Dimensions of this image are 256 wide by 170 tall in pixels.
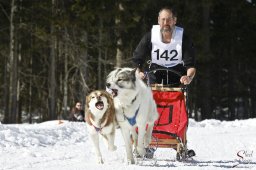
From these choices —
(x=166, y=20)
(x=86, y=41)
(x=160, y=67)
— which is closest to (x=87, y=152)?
(x=160, y=67)

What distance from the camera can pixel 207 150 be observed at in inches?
368

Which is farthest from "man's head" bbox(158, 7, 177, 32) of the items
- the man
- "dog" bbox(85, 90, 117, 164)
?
"dog" bbox(85, 90, 117, 164)

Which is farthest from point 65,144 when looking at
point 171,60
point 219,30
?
point 219,30

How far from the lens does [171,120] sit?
7.17 metres

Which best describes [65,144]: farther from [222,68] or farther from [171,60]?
[222,68]

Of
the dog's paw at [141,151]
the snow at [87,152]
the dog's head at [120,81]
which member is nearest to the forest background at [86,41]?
the snow at [87,152]

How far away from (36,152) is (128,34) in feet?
59.8

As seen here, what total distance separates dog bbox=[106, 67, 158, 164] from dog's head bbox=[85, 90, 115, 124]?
7.7 inches

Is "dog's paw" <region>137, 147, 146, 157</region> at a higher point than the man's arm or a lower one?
lower

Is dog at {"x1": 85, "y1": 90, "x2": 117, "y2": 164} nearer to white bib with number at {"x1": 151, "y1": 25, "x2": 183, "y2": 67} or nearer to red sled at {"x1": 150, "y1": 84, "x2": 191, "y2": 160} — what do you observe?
red sled at {"x1": 150, "y1": 84, "x2": 191, "y2": 160}

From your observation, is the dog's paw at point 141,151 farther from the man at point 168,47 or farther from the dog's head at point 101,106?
the man at point 168,47

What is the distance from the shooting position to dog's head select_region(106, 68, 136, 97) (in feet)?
19.7

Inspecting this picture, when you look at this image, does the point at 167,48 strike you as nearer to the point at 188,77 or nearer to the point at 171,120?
the point at 188,77

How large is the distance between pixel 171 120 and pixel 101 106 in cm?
118
